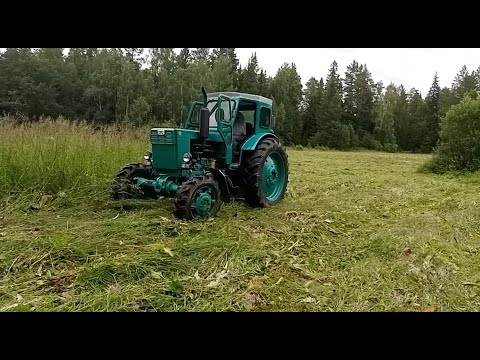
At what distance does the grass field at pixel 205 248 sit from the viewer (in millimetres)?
3076

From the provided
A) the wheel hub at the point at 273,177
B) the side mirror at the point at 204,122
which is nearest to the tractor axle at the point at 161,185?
the side mirror at the point at 204,122

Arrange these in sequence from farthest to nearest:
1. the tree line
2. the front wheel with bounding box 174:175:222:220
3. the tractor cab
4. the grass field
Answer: the tree line
the tractor cab
the front wheel with bounding box 174:175:222:220
the grass field

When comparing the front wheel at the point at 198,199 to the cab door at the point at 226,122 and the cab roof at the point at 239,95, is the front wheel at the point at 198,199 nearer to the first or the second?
the cab door at the point at 226,122

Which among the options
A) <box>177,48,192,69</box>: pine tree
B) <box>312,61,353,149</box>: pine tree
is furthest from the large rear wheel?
<box>312,61,353,149</box>: pine tree

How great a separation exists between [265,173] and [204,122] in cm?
154

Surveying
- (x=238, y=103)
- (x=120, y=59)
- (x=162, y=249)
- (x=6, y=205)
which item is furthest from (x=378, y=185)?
(x=120, y=59)

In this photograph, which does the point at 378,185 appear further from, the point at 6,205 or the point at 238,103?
the point at 6,205

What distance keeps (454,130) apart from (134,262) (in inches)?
481

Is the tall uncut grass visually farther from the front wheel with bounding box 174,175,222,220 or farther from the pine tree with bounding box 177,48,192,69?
the pine tree with bounding box 177,48,192,69

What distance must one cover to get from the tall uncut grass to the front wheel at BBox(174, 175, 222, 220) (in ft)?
6.49

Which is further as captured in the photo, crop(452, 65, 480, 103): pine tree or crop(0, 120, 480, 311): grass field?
crop(452, 65, 480, 103): pine tree

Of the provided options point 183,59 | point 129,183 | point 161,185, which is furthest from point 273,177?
point 183,59

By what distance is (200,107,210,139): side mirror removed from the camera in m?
5.38
